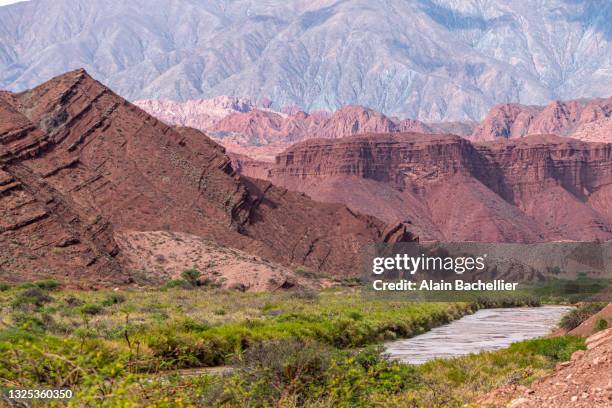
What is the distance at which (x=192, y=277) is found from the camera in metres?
69.7

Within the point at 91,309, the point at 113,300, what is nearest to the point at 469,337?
the point at 91,309

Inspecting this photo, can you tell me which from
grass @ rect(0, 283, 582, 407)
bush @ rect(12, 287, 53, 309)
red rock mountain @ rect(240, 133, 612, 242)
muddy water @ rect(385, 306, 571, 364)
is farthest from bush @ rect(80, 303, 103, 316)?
red rock mountain @ rect(240, 133, 612, 242)

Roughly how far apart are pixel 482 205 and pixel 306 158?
3684 cm

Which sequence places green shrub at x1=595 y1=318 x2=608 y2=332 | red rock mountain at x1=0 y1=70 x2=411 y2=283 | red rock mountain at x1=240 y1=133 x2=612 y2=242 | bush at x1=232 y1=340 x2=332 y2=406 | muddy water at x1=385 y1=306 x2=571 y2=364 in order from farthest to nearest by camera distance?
red rock mountain at x1=240 y1=133 x2=612 y2=242
red rock mountain at x1=0 y1=70 x2=411 y2=283
muddy water at x1=385 y1=306 x2=571 y2=364
green shrub at x1=595 y1=318 x2=608 y2=332
bush at x1=232 y1=340 x2=332 y2=406

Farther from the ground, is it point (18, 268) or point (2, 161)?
point (2, 161)

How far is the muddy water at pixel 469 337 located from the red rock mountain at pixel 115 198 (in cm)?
2481

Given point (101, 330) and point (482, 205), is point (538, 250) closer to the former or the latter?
point (482, 205)

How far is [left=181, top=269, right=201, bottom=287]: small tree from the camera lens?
69500mm

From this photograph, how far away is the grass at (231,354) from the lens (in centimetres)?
1305

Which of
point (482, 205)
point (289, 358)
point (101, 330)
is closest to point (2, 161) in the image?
point (101, 330)

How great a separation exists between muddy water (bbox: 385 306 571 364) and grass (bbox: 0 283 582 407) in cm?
131

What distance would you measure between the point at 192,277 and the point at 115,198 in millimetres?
15812

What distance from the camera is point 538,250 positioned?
145625 mm

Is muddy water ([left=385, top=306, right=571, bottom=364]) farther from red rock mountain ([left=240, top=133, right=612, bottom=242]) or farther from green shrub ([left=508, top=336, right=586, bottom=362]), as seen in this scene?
red rock mountain ([left=240, top=133, right=612, bottom=242])
